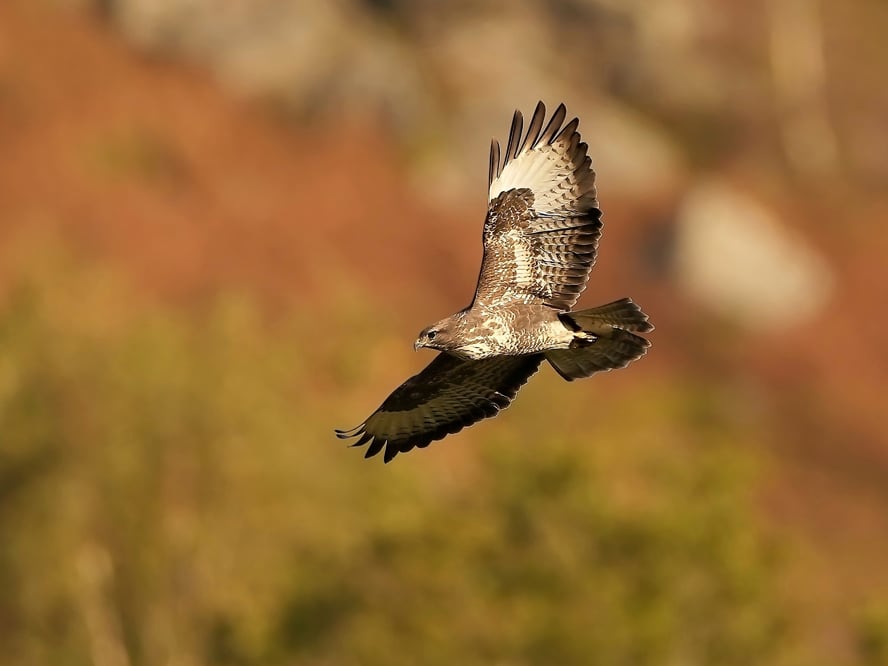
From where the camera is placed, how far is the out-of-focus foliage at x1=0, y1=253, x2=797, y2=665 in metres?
19.4

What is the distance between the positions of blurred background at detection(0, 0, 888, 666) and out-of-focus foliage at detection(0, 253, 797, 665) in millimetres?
49

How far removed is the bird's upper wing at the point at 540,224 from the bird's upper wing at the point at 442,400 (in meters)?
0.76

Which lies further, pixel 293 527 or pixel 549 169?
pixel 293 527

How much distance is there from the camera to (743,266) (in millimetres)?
45719

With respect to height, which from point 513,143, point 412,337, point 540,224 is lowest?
point 540,224

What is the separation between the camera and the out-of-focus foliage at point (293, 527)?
19.4m

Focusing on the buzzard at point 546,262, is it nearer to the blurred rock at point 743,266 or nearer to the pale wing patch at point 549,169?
the pale wing patch at point 549,169

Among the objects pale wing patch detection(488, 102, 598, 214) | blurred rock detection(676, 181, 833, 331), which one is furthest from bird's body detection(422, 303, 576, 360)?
blurred rock detection(676, 181, 833, 331)

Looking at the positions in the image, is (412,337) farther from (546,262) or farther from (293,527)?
(546,262)

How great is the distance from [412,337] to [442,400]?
30082mm

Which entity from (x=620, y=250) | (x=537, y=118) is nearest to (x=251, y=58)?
(x=620, y=250)

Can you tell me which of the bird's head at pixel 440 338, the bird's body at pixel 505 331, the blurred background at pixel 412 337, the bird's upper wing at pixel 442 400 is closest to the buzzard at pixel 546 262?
the bird's body at pixel 505 331

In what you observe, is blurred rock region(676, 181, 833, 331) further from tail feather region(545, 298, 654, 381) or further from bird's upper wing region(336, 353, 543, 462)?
tail feather region(545, 298, 654, 381)

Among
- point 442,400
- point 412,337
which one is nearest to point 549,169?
point 442,400
